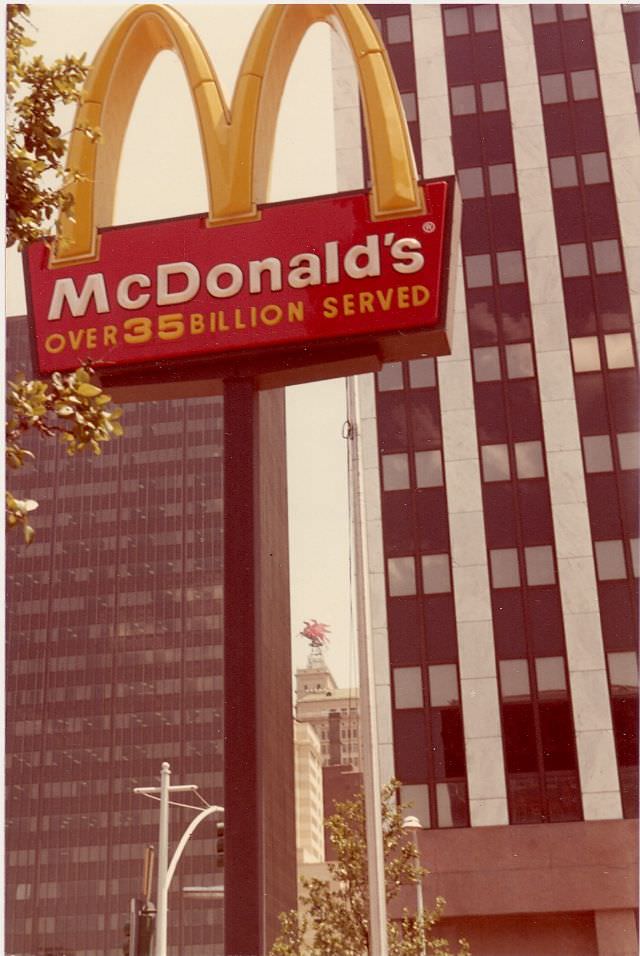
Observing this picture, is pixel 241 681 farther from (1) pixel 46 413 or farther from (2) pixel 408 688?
(2) pixel 408 688

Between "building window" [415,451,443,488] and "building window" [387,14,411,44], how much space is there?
732 inches

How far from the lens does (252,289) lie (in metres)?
13.2

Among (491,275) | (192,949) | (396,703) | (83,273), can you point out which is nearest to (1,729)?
(83,273)

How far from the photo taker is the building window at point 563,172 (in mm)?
46312

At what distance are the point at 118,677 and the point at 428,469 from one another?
106 meters

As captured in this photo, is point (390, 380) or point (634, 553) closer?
point (634, 553)

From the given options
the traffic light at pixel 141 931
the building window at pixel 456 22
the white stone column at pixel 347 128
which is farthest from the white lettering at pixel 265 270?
the building window at pixel 456 22

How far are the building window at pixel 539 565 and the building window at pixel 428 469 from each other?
15.6ft

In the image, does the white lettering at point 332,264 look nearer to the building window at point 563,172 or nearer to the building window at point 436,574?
the building window at point 436,574

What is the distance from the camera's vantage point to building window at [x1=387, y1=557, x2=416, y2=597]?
44.0 metres

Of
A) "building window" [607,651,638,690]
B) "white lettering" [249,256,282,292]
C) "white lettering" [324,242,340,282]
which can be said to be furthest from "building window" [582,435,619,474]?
"white lettering" [249,256,282,292]

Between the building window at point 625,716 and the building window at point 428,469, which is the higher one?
the building window at point 428,469

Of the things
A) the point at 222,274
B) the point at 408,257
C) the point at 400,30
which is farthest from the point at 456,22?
the point at 222,274

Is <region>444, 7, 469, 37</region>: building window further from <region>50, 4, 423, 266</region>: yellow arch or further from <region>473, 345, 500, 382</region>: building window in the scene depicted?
<region>50, 4, 423, 266</region>: yellow arch
